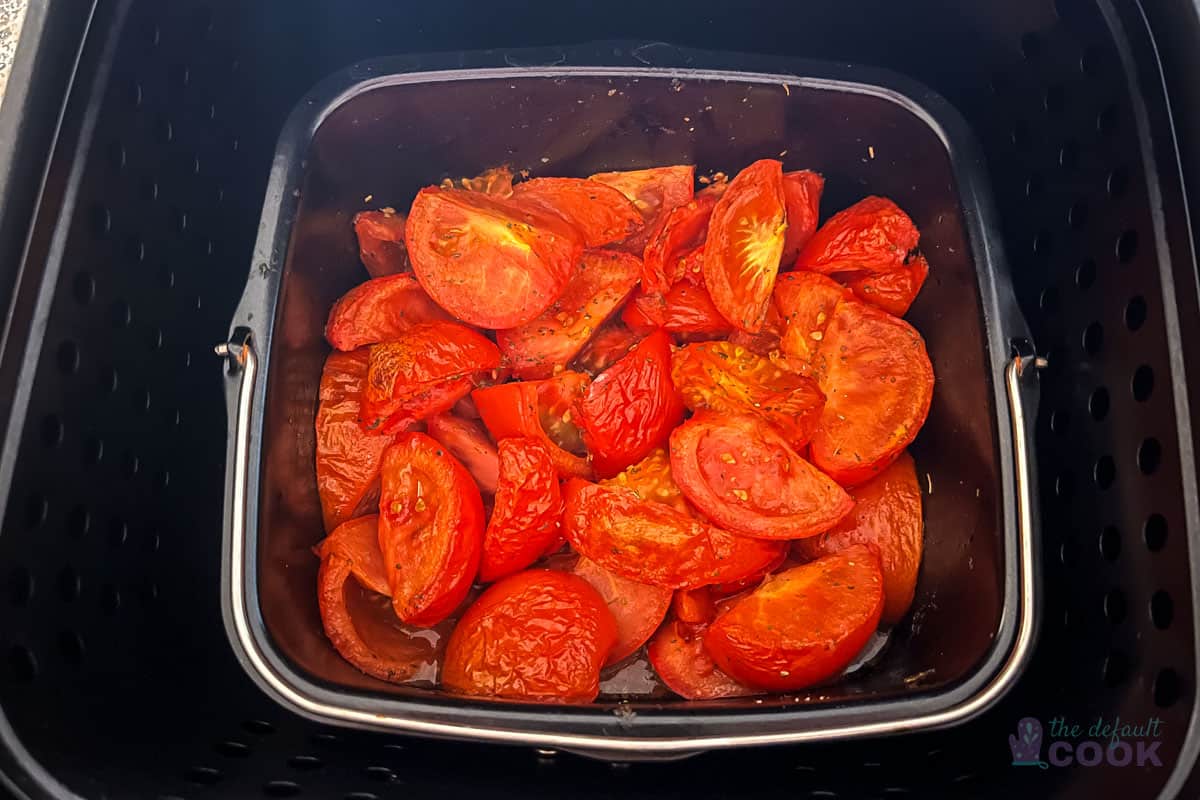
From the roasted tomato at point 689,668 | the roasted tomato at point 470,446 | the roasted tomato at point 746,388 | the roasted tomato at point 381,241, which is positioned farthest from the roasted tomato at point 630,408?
the roasted tomato at point 381,241

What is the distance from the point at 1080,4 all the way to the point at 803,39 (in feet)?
1.31

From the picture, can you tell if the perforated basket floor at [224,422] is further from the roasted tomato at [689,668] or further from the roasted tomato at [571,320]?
the roasted tomato at [571,320]

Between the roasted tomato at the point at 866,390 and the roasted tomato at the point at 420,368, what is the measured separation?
54 centimetres

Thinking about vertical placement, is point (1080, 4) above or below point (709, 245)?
above

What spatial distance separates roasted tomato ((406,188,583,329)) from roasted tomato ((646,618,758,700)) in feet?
1.77

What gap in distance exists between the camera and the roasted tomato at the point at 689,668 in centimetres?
108

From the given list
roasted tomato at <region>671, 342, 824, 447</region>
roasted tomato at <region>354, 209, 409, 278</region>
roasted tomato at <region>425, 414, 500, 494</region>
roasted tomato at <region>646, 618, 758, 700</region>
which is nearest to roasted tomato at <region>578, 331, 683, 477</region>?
roasted tomato at <region>671, 342, 824, 447</region>

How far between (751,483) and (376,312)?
0.66 m

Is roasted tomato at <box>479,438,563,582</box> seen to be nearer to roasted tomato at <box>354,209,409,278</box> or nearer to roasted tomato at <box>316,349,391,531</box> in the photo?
roasted tomato at <box>316,349,391,531</box>

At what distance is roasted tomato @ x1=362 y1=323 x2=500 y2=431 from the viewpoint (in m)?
1.12

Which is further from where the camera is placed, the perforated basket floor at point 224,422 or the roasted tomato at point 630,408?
the roasted tomato at point 630,408

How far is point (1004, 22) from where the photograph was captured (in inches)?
43.6

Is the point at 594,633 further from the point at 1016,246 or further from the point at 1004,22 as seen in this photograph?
the point at 1004,22

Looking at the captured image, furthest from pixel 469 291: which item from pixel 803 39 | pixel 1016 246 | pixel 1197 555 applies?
pixel 1197 555
